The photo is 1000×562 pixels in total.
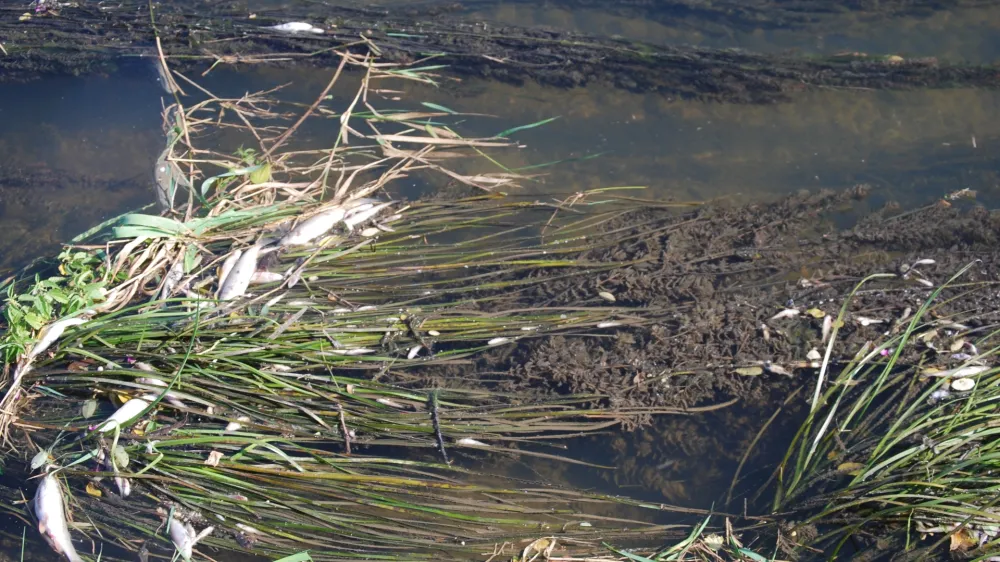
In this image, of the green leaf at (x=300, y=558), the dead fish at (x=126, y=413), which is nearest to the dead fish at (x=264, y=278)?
the dead fish at (x=126, y=413)

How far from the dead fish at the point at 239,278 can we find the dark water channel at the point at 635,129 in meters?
1.23

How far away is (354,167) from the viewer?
13.9 feet

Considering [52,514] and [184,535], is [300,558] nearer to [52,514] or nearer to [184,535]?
[184,535]

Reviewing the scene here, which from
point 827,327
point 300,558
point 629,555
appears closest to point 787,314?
point 827,327

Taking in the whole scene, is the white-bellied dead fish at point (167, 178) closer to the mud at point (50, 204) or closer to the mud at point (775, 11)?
the mud at point (50, 204)

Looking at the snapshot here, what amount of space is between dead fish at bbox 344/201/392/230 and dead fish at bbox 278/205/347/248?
0.22 ft

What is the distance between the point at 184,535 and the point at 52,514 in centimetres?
62

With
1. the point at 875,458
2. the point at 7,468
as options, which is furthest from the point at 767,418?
the point at 7,468

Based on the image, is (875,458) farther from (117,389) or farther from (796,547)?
(117,389)

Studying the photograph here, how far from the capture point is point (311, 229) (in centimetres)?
374

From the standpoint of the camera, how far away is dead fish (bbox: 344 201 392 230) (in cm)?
391

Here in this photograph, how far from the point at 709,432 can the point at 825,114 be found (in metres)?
2.42

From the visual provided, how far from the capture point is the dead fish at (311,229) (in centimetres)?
371

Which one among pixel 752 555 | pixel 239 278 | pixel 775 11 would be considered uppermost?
pixel 775 11
